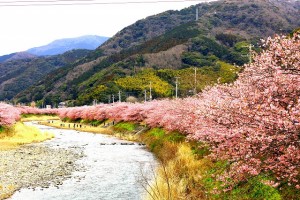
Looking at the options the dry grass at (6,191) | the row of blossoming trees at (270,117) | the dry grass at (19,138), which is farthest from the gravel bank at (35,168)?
the row of blossoming trees at (270,117)

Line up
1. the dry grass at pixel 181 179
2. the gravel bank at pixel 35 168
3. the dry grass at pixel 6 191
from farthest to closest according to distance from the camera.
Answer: the gravel bank at pixel 35 168, the dry grass at pixel 6 191, the dry grass at pixel 181 179

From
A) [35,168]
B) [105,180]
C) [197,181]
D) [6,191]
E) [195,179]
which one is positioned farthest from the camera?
[35,168]

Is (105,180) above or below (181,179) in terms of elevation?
below

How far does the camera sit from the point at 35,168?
27391 millimetres

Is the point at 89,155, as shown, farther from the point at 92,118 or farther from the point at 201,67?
the point at 201,67

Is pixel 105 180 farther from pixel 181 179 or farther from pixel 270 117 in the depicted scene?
pixel 270 117

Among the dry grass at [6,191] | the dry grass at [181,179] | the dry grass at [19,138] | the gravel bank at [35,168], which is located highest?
the dry grass at [181,179]

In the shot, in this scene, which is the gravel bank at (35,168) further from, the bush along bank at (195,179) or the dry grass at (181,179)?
the dry grass at (181,179)

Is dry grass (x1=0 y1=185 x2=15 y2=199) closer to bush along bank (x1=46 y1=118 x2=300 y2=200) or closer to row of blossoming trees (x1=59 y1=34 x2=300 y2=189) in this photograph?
bush along bank (x1=46 y1=118 x2=300 y2=200)

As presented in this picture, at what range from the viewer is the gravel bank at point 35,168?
71.2 feet

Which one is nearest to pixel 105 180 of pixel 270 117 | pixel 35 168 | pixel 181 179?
pixel 181 179

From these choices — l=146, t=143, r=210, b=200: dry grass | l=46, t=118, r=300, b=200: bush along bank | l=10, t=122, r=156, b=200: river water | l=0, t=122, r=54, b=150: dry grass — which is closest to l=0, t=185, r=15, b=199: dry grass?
l=10, t=122, r=156, b=200: river water

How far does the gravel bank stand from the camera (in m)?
21.7

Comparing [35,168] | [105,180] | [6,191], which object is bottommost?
[35,168]
